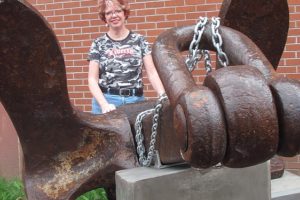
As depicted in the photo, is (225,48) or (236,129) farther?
(225,48)

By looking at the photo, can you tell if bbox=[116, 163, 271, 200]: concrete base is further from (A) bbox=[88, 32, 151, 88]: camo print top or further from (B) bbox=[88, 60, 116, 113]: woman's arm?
(A) bbox=[88, 32, 151, 88]: camo print top

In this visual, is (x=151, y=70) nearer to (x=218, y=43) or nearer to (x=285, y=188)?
(x=285, y=188)

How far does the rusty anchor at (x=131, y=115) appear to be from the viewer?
163cm

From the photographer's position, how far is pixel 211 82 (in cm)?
169

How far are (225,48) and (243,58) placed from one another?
0.14 meters

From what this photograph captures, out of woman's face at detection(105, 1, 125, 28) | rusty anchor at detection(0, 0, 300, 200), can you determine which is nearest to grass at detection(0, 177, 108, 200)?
woman's face at detection(105, 1, 125, 28)

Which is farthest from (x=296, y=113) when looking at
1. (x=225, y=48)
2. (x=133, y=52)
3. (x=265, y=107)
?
(x=133, y=52)

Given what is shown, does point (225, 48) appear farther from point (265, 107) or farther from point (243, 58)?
point (265, 107)

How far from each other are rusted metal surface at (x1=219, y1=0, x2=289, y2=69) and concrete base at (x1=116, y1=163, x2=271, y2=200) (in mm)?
781

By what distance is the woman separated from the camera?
3910 mm

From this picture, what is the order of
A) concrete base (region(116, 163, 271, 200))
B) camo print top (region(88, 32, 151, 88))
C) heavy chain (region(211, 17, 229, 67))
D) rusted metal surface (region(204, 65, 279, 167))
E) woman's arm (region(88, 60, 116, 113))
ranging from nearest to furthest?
rusted metal surface (region(204, 65, 279, 167)), heavy chain (region(211, 17, 229, 67)), concrete base (region(116, 163, 271, 200)), woman's arm (region(88, 60, 116, 113)), camo print top (region(88, 32, 151, 88))

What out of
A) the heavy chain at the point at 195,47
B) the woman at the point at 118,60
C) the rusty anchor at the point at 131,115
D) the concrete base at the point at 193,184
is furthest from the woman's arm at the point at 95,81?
the heavy chain at the point at 195,47

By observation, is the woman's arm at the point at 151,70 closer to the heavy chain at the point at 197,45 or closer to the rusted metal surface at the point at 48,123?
the rusted metal surface at the point at 48,123

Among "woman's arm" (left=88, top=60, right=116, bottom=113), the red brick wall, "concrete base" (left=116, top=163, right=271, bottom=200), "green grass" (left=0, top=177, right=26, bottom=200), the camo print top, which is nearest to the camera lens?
"concrete base" (left=116, top=163, right=271, bottom=200)
